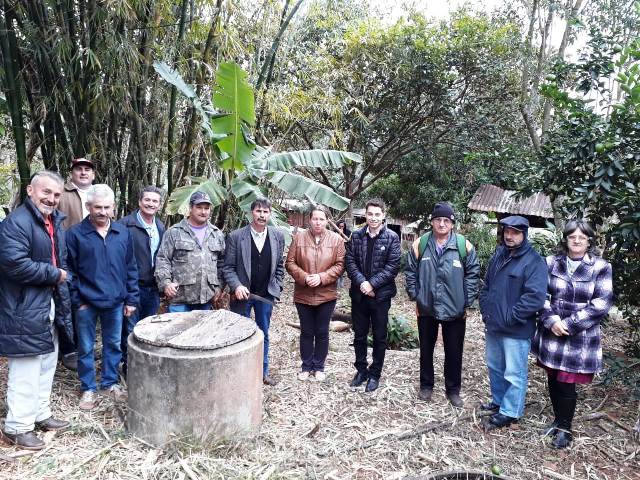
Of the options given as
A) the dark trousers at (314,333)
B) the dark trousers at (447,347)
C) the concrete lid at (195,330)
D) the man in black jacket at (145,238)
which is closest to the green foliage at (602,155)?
the dark trousers at (447,347)

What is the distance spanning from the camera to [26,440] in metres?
3.08

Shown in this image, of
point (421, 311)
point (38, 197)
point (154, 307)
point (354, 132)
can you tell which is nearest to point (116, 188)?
point (154, 307)

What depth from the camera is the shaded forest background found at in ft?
13.5

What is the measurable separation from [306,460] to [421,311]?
4.87ft

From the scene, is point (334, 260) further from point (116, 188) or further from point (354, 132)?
point (354, 132)

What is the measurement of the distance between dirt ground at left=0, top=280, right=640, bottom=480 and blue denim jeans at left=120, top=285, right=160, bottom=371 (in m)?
0.55

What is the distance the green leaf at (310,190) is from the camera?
540cm

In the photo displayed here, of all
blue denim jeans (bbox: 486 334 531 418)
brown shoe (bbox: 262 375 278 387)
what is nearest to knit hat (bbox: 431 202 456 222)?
blue denim jeans (bbox: 486 334 531 418)

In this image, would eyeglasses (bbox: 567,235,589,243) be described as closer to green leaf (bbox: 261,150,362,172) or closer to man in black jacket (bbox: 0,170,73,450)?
green leaf (bbox: 261,150,362,172)

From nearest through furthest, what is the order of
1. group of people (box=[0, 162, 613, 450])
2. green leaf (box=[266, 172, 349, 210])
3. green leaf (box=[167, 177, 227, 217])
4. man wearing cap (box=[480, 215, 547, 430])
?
group of people (box=[0, 162, 613, 450]), man wearing cap (box=[480, 215, 547, 430]), green leaf (box=[167, 177, 227, 217]), green leaf (box=[266, 172, 349, 210])

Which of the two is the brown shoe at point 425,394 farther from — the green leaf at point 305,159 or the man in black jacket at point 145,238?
the green leaf at point 305,159

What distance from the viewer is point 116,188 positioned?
5598 mm

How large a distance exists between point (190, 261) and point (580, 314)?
2.92 metres

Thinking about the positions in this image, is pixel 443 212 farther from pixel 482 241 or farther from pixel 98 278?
pixel 482 241
